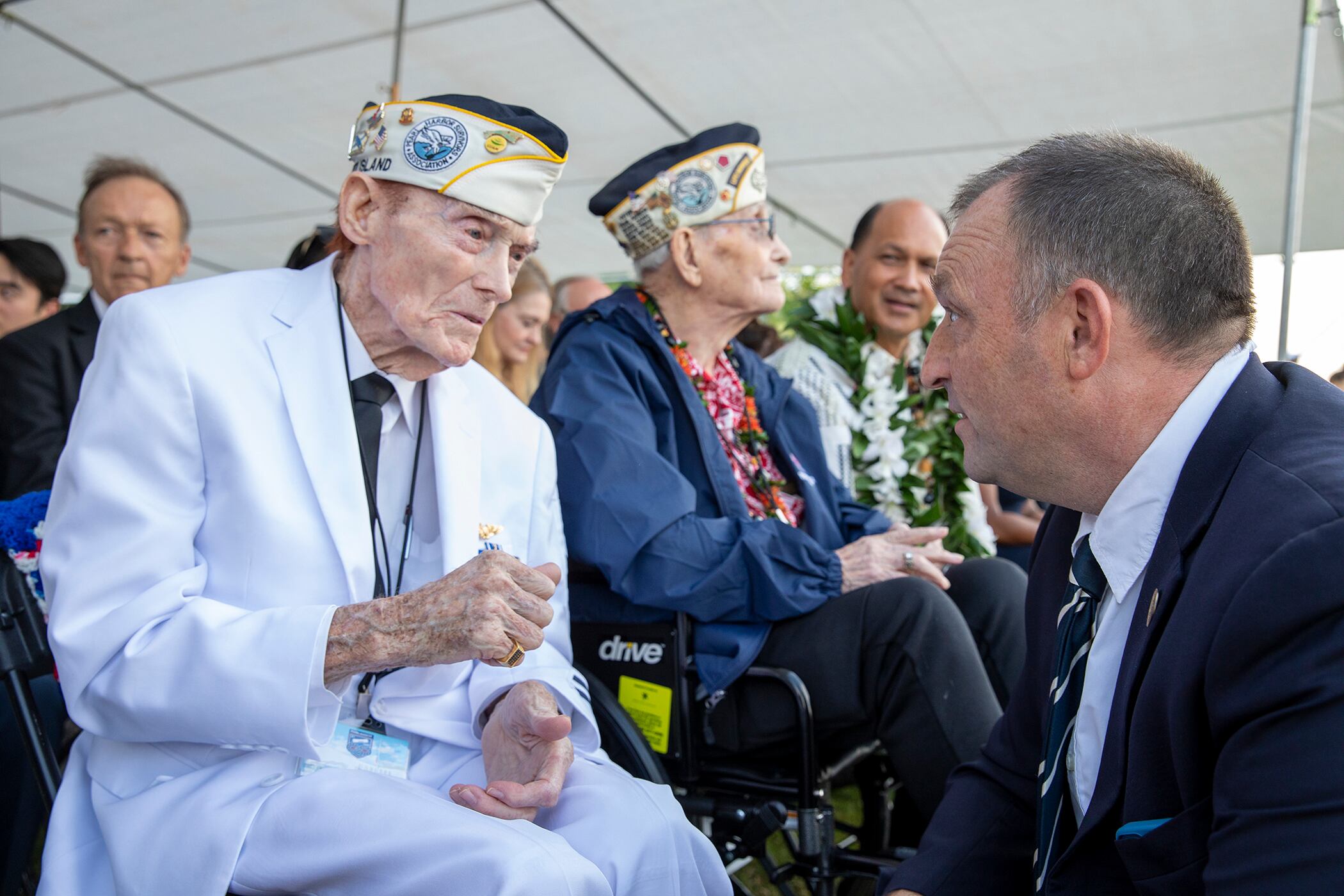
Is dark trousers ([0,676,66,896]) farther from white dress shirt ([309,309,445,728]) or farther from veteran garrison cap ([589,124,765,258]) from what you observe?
veteran garrison cap ([589,124,765,258])

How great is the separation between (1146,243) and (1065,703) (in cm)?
65

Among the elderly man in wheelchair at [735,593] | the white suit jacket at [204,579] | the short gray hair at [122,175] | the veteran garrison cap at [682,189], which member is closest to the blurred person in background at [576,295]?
the short gray hair at [122,175]

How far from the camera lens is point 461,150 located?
195 cm

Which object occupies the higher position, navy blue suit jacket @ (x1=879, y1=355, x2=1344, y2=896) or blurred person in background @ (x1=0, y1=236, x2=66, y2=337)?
blurred person in background @ (x1=0, y1=236, x2=66, y2=337)

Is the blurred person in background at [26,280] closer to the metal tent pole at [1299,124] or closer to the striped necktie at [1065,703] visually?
the striped necktie at [1065,703]

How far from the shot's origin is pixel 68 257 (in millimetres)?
9031

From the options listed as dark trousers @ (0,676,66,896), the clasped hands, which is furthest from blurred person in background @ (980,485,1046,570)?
dark trousers @ (0,676,66,896)

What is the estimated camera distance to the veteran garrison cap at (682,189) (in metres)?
3.13

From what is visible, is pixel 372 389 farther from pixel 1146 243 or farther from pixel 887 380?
pixel 887 380

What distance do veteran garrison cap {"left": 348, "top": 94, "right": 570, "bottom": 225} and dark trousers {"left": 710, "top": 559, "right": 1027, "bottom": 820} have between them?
1.15 meters

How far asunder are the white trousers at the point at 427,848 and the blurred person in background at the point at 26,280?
4.32m

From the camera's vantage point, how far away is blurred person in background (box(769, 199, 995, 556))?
348 centimetres

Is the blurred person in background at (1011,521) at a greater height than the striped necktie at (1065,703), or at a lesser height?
greater

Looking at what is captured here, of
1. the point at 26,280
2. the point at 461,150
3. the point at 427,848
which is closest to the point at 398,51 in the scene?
the point at 26,280
